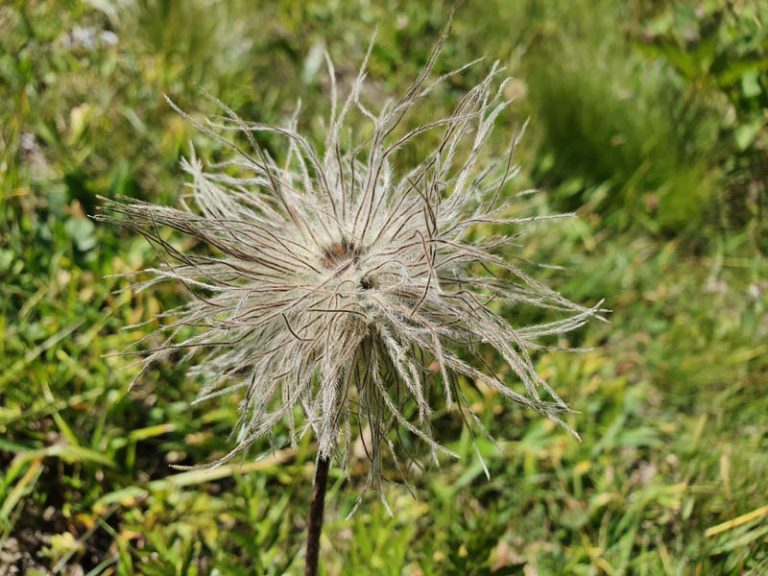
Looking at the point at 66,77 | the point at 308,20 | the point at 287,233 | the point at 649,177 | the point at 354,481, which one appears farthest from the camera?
the point at 308,20

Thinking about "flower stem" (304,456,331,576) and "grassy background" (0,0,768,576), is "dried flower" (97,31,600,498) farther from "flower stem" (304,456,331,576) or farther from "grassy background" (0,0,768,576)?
"grassy background" (0,0,768,576)

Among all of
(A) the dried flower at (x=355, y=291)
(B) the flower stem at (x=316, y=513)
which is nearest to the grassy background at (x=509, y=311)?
(B) the flower stem at (x=316, y=513)

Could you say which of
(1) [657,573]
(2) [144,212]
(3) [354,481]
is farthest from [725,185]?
(2) [144,212]

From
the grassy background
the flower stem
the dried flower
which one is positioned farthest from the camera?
the grassy background

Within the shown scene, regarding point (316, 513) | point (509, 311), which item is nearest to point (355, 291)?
point (316, 513)

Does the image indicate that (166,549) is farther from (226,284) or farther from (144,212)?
(144,212)

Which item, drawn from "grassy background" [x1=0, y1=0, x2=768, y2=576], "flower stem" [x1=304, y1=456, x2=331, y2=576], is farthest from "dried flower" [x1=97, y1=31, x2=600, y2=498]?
"grassy background" [x1=0, y1=0, x2=768, y2=576]
